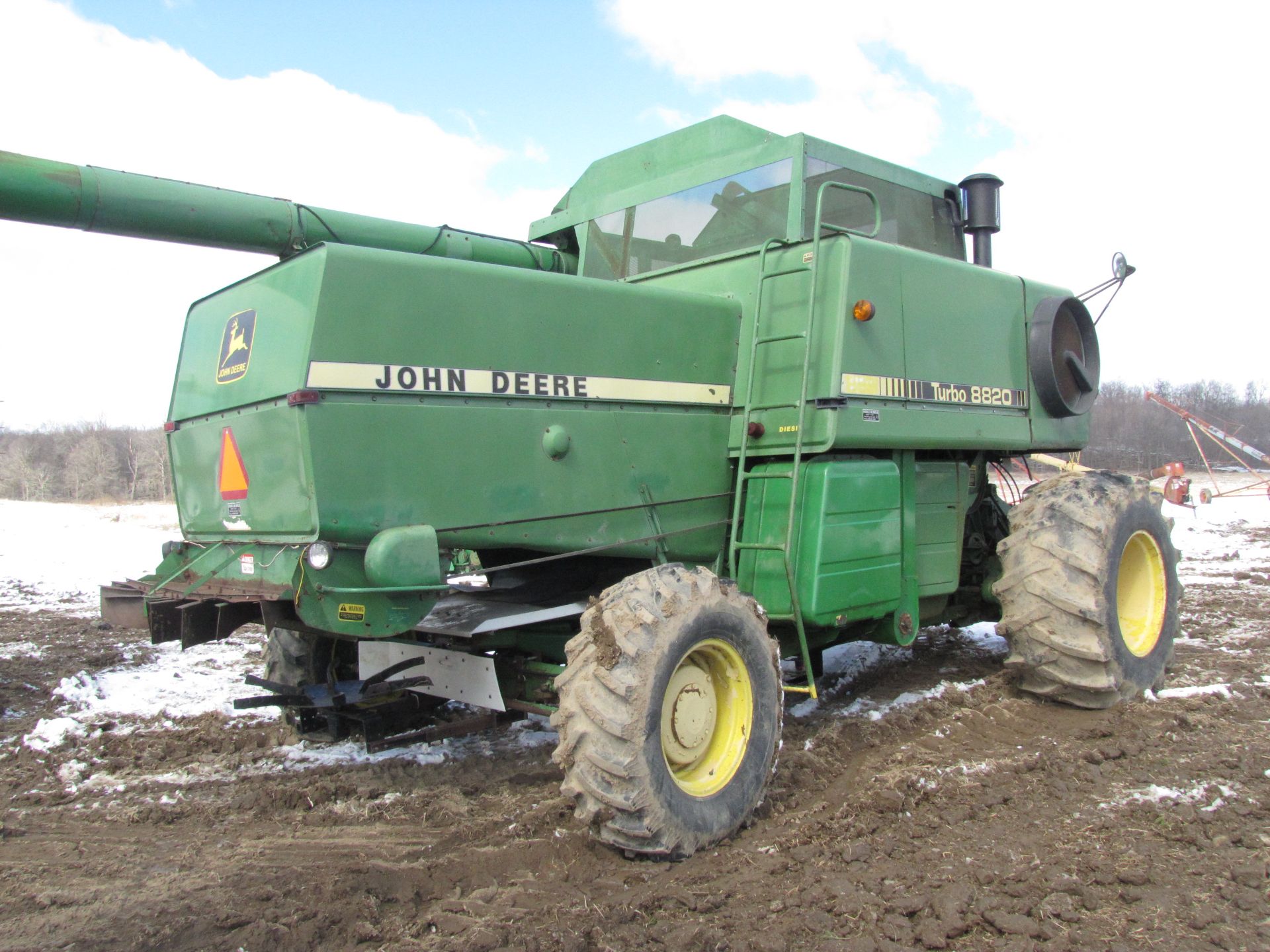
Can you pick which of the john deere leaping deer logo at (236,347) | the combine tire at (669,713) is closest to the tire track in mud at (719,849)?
the combine tire at (669,713)

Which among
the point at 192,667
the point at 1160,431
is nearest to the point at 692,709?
the point at 192,667

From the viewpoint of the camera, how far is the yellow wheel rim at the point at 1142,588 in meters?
5.97

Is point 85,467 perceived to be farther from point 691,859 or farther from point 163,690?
point 691,859

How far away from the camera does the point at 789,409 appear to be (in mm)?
4707

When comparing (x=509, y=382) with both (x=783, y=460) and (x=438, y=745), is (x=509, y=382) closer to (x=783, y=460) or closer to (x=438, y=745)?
(x=783, y=460)

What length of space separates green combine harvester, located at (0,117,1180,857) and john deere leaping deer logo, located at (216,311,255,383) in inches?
0.9

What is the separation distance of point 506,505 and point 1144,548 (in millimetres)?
4402

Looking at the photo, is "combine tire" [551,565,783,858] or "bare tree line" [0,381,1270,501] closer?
"combine tire" [551,565,783,858]

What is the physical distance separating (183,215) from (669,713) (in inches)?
118

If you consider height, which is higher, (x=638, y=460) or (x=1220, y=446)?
(x=1220, y=446)

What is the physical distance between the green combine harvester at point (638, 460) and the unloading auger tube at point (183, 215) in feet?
0.05

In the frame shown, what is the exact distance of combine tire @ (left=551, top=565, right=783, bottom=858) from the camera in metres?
3.42

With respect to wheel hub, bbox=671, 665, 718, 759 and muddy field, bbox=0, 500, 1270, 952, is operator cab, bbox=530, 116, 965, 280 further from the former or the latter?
muddy field, bbox=0, 500, 1270, 952

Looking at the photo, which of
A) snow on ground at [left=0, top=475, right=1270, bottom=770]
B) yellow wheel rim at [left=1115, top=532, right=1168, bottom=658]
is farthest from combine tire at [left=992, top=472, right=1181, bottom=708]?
snow on ground at [left=0, top=475, right=1270, bottom=770]
